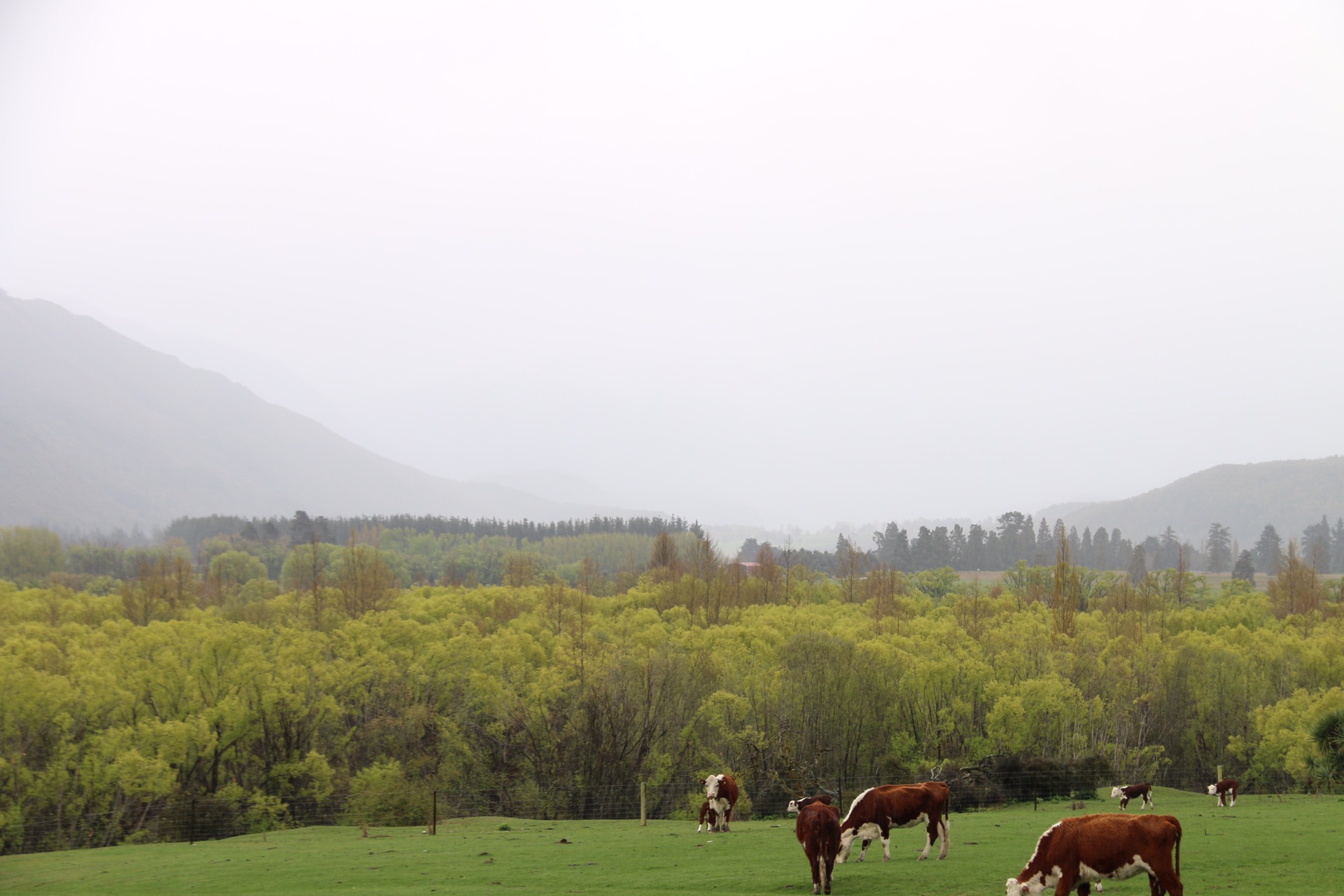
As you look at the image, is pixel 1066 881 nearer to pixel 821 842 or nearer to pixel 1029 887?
pixel 1029 887

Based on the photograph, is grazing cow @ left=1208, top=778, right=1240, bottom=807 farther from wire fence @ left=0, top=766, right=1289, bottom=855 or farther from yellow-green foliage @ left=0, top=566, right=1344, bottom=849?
yellow-green foliage @ left=0, top=566, right=1344, bottom=849

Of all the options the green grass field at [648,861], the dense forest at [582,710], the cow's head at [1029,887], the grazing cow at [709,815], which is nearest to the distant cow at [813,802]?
the green grass field at [648,861]

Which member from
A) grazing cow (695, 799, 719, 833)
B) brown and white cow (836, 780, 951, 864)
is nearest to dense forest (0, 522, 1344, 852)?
grazing cow (695, 799, 719, 833)

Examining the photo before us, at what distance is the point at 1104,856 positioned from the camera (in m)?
14.5

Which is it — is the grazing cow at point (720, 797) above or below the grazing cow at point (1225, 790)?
above

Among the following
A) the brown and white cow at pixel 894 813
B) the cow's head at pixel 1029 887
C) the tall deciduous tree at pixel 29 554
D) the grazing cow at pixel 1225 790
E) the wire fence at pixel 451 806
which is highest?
the tall deciduous tree at pixel 29 554

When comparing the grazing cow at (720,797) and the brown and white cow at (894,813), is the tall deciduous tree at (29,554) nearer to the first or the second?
the grazing cow at (720,797)

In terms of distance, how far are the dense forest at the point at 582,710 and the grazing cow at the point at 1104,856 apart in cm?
2600

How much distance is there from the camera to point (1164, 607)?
92.1 metres

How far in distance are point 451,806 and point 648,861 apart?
95.1ft

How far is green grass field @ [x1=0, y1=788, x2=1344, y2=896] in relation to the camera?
734 inches

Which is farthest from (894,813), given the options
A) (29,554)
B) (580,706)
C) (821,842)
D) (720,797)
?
(29,554)

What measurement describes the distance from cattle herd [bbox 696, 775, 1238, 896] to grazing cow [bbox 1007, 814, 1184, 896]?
11 mm

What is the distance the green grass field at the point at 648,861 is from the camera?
18.6 meters
